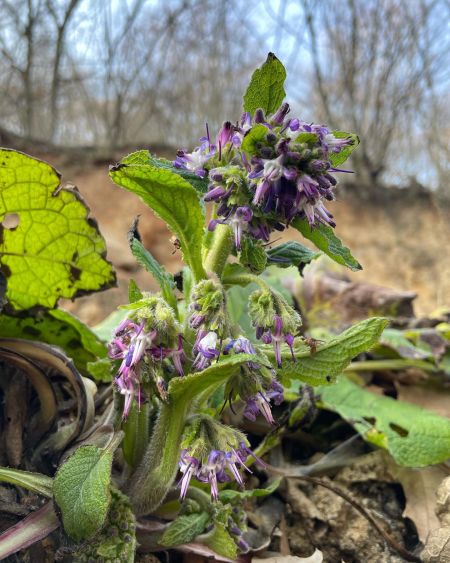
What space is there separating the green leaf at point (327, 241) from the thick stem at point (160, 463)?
386mm

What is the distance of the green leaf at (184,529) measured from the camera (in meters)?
1.20

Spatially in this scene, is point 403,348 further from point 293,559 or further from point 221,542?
point 221,542

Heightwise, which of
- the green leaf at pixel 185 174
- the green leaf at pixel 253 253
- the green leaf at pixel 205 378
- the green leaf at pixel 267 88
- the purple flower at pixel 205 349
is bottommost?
the green leaf at pixel 205 378

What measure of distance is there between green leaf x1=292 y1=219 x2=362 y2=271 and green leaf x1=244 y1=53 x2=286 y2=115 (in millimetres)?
231

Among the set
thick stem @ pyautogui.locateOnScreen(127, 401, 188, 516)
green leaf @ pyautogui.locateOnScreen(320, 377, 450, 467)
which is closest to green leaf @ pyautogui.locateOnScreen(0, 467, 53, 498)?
thick stem @ pyautogui.locateOnScreen(127, 401, 188, 516)

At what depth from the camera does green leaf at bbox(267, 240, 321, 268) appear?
3.83ft

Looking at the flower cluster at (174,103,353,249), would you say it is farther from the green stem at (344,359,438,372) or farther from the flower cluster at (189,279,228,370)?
the green stem at (344,359,438,372)

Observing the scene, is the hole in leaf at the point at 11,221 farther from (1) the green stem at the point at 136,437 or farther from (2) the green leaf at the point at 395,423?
(2) the green leaf at the point at 395,423

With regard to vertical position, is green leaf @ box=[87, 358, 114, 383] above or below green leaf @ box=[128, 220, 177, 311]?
below

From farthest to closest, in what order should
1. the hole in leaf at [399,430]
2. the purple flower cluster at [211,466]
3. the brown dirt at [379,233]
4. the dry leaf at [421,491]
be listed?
1. the brown dirt at [379,233]
2. the hole in leaf at [399,430]
3. the dry leaf at [421,491]
4. the purple flower cluster at [211,466]

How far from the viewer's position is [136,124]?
33.3 feet

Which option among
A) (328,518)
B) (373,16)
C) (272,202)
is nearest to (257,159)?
(272,202)

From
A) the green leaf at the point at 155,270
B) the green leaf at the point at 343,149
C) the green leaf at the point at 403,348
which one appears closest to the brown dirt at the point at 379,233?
the green leaf at the point at 403,348

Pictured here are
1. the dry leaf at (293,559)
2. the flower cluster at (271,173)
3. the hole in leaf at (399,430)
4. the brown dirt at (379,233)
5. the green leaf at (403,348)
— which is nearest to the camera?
the flower cluster at (271,173)
